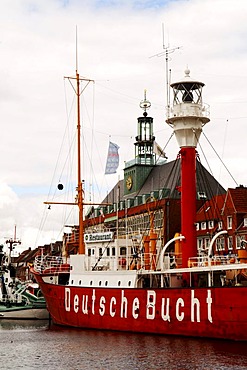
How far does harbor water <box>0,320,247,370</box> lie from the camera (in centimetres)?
2689

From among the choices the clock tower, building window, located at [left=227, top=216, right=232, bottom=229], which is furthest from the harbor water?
the clock tower

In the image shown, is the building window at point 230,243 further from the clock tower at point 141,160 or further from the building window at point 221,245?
the clock tower at point 141,160

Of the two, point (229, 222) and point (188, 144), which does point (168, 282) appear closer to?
point (188, 144)

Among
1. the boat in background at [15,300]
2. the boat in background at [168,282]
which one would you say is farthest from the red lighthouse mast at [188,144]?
the boat in background at [15,300]

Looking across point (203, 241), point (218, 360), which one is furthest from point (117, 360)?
point (203, 241)

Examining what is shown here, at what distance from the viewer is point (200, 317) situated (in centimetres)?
3195

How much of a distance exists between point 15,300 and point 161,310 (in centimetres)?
2505

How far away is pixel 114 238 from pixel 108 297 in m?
5.17

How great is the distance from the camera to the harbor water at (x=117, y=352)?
2689 cm

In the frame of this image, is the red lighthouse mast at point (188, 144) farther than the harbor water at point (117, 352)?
Yes

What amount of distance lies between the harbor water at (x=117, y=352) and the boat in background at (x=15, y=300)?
49.3 feet

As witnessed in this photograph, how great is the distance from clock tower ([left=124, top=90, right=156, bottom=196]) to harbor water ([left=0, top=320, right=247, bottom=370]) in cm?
4769

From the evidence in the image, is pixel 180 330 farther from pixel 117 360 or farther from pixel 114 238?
pixel 114 238

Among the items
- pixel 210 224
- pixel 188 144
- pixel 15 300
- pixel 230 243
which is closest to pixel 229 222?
pixel 230 243
